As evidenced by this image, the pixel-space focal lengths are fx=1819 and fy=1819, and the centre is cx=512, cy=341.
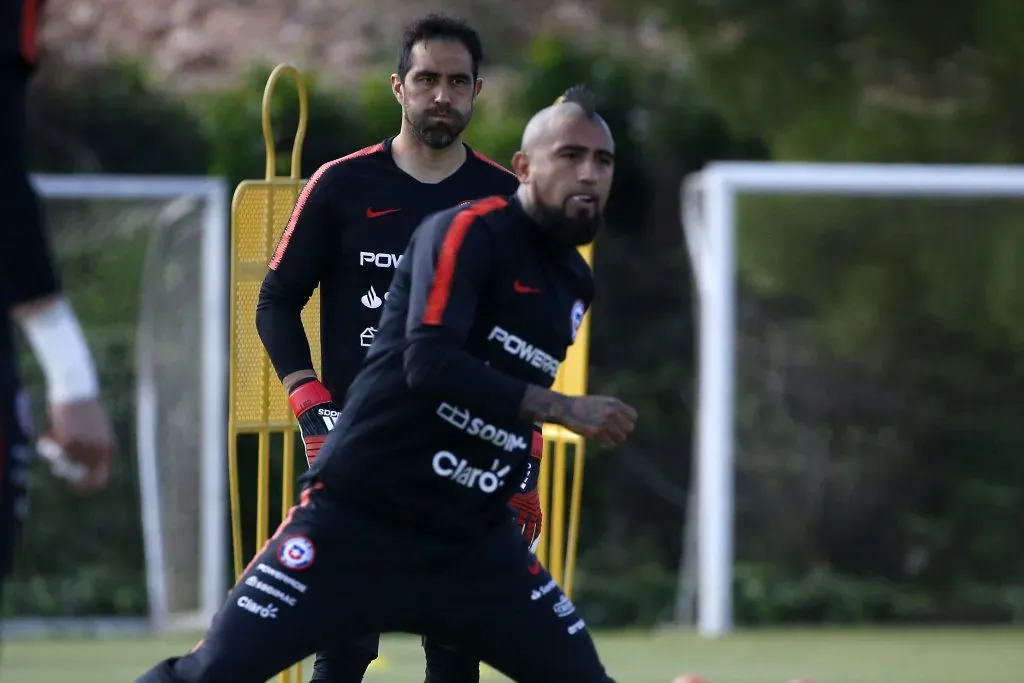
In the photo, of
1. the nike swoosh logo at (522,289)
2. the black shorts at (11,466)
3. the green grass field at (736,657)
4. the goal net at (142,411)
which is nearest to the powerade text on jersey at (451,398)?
the nike swoosh logo at (522,289)

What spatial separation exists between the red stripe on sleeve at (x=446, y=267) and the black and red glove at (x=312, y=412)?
1.12 m

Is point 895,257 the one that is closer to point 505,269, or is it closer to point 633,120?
point 633,120

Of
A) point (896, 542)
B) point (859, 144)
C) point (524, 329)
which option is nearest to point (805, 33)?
point (859, 144)

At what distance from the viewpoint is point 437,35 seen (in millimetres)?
5312

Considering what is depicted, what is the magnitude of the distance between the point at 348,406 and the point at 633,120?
9943 mm

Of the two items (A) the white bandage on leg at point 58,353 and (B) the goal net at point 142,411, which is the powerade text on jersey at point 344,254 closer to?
(A) the white bandage on leg at point 58,353

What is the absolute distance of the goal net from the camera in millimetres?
11188

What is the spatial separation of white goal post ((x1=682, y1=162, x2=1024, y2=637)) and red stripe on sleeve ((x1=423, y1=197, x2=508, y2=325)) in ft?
22.7

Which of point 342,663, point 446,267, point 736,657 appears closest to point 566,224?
point 446,267

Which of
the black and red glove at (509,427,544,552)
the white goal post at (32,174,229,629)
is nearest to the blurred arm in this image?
the black and red glove at (509,427,544,552)

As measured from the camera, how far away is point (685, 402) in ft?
46.7

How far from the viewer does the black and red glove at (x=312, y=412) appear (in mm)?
5219

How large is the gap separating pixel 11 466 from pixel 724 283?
7933 millimetres

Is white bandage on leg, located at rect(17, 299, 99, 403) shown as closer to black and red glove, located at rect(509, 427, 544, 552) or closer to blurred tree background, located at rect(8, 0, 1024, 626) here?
black and red glove, located at rect(509, 427, 544, 552)
